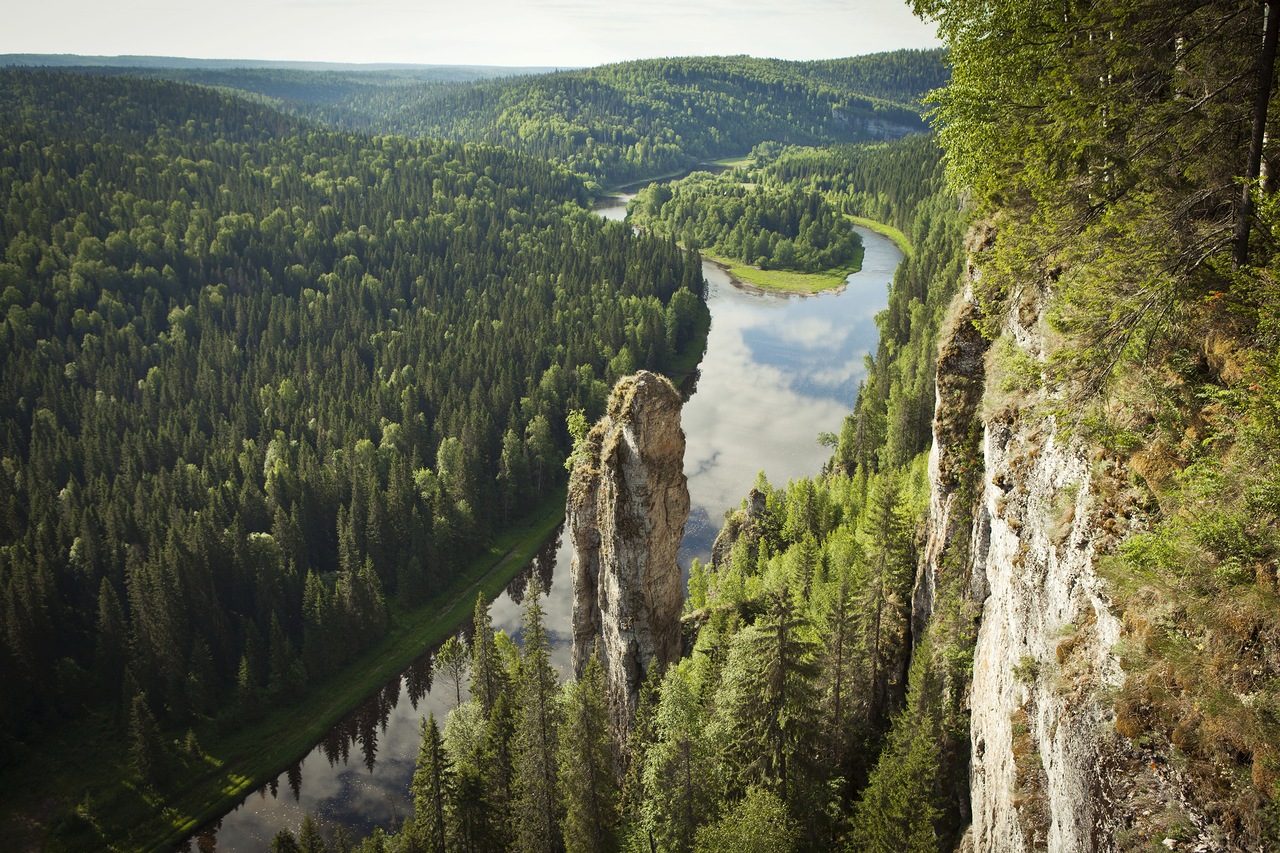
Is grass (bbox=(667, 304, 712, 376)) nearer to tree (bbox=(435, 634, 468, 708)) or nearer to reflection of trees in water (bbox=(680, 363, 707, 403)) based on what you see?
reflection of trees in water (bbox=(680, 363, 707, 403))

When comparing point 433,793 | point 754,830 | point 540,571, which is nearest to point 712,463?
point 540,571

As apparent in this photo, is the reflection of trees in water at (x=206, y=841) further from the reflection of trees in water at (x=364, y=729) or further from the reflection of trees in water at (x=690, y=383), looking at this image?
the reflection of trees in water at (x=690, y=383)

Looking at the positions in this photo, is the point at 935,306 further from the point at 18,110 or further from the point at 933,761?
the point at 18,110

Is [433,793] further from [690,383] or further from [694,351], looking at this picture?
[694,351]

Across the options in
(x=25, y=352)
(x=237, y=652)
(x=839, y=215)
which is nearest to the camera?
(x=237, y=652)

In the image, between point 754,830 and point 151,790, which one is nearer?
point 754,830

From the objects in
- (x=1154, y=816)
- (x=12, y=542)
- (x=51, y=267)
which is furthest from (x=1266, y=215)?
(x=51, y=267)

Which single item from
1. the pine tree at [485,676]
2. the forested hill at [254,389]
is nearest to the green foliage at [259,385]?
the forested hill at [254,389]
